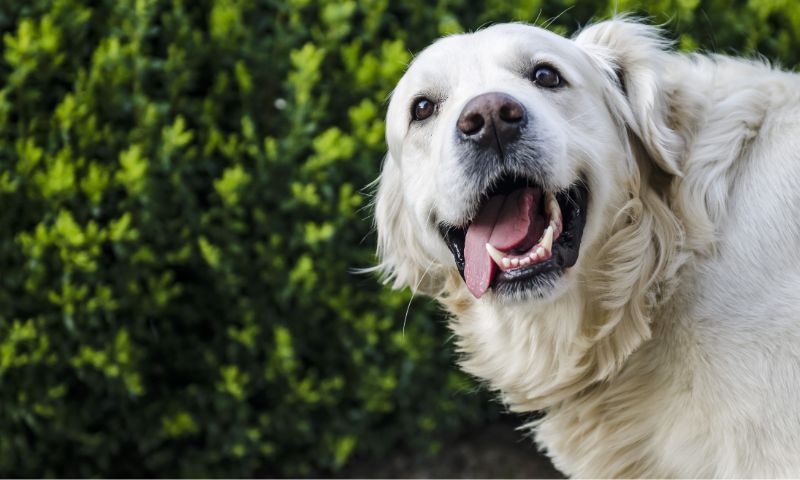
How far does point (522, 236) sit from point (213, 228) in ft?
6.06

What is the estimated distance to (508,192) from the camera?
272cm

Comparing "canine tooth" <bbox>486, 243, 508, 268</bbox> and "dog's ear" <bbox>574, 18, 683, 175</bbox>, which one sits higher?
"dog's ear" <bbox>574, 18, 683, 175</bbox>

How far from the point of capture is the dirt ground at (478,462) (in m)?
4.67

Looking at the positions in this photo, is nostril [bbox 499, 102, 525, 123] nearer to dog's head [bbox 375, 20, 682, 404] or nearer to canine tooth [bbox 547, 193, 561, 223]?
dog's head [bbox 375, 20, 682, 404]

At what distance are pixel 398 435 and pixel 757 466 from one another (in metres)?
2.37

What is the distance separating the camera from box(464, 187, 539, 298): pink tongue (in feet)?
8.73

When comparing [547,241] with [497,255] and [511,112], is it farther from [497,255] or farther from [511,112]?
[511,112]

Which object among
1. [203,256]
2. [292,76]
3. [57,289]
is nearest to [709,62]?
[292,76]

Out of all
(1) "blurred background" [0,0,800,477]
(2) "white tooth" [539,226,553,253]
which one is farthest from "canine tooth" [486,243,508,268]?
(1) "blurred background" [0,0,800,477]

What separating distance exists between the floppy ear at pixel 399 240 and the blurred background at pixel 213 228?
447mm

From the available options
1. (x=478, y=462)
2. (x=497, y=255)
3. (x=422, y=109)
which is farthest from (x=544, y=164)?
(x=478, y=462)

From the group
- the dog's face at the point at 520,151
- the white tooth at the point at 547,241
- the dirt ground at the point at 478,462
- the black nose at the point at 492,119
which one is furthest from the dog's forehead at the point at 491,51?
the dirt ground at the point at 478,462

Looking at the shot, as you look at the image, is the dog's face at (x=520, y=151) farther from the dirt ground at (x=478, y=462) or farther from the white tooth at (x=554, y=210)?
the dirt ground at (x=478, y=462)

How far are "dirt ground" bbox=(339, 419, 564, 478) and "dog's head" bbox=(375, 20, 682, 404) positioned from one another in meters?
2.03
